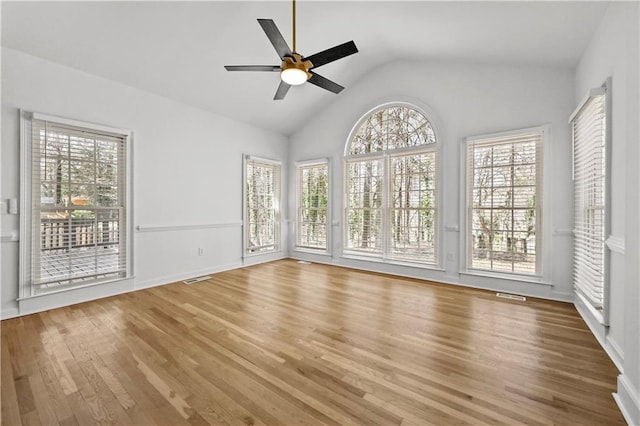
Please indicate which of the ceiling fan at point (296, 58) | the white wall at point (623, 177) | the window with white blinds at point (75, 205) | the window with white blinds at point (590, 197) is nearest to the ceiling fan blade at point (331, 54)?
the ceiling fan at point (296, 58)

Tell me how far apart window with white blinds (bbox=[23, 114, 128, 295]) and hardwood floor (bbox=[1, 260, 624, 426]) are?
19.6 inches

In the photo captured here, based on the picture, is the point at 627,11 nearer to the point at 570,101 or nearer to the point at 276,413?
the point at 570,101

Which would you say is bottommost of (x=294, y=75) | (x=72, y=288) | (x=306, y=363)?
(x=306, y=363)

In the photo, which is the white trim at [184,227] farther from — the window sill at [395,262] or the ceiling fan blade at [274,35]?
the ceiling fan blade at [274,35]

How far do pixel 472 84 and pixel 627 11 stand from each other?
7.39ft

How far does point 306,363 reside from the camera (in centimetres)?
212

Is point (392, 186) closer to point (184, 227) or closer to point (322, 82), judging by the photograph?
point (322, 82)

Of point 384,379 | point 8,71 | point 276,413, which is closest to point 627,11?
point 384,379

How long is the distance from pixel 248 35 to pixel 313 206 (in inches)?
133

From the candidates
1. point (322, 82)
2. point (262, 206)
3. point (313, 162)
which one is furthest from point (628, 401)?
point (262, 206)

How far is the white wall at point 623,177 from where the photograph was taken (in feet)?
5.24

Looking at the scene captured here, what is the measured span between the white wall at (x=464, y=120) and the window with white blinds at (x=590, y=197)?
217mm

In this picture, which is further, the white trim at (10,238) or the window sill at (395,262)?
the window sill at (395,262)

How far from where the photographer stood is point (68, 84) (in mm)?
3428
